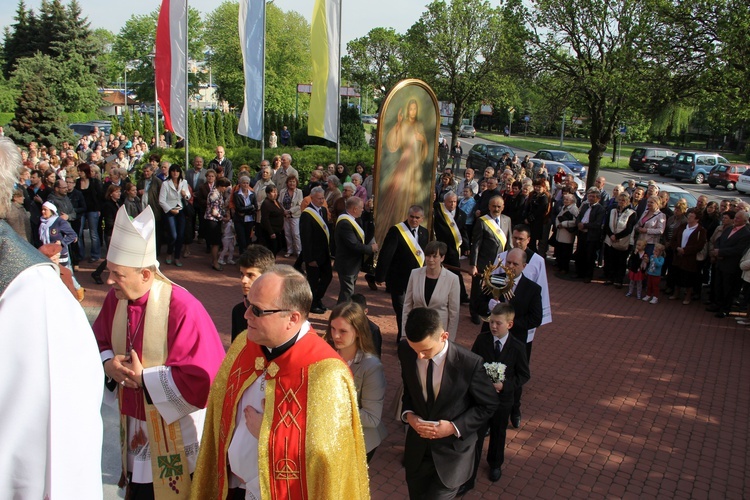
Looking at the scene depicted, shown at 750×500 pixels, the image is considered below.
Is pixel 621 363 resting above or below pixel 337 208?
below

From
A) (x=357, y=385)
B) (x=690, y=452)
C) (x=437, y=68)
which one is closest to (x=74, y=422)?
(x=357, y=385)

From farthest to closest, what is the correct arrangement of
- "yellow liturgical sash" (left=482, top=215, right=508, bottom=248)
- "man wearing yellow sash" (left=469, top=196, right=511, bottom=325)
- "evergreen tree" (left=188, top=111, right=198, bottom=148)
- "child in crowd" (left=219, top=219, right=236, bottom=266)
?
"evergreen tree" (left=188, top=111, right=198, bottom=148) < "child in crowd" (left=219, top=219, right=236, bottom=266) < "yellow liturgical sash" (left=482, top=215, right=508, bottom=248) < "man wearing yellow sash" (left=469, top=196, right=511, bottom=325)

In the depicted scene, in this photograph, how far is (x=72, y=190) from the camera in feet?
40.1

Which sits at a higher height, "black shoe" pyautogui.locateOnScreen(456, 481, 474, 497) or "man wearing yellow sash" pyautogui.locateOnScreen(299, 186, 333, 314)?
"man wearing yellow sash" pyautogui.locateOnScreen(299, 186, 333, 314)

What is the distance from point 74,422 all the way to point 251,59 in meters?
15.1

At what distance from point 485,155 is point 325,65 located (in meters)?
18.7

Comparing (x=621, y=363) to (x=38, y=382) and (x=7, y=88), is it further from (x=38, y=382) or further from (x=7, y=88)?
(x=7, y=88)

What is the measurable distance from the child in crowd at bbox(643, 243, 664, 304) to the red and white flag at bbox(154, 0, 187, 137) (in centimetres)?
1063

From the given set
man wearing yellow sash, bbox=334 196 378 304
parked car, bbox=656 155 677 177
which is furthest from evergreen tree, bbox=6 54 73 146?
parked car, bbox=656 155 677 177

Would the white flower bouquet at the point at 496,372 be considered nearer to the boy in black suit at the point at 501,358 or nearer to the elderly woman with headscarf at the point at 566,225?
the boy in black suit at the point at 501,358

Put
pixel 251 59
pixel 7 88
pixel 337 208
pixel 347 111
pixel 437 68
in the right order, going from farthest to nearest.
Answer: pixel 7 88, pixel 437 68, pixel 347 111, pixel 251 59, pixel 337 208

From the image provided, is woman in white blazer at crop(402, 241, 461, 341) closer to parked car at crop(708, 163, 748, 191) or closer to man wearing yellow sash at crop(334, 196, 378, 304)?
man wearing yellow sash at crop(334, 196, 378, 304)

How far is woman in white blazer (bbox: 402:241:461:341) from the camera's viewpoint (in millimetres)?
7031

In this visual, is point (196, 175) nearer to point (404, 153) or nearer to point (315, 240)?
point (404, 153)
